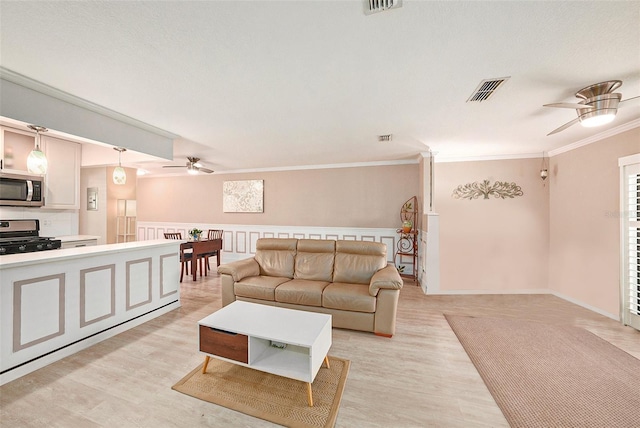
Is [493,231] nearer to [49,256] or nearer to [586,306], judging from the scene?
[586,306]

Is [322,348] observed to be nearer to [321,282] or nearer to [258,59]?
[321,282]

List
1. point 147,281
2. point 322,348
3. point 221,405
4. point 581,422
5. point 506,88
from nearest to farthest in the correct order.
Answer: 1. point 581,422
2. point 221,405
3. point 322,348
4. point 506,88
5. point 147,281

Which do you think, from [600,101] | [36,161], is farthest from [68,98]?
[600,101]

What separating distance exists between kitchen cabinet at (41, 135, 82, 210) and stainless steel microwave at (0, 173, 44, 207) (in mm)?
185

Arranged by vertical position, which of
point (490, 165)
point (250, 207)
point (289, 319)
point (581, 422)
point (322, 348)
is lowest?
point (581, 422)

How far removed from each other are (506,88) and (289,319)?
282 centimetres

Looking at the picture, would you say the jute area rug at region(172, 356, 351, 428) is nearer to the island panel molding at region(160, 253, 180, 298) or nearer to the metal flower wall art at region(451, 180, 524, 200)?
the island panel molding at region(160, 253, 180, 298)

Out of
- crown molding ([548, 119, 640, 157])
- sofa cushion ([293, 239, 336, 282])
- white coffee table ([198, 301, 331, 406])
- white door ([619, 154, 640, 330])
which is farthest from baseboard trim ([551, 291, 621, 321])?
white coffee table ([198, 301, 331, 406])

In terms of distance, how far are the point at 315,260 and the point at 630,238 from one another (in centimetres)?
407

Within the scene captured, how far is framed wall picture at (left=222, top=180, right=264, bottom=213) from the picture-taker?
6.48 meters

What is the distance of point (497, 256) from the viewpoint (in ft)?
14.9

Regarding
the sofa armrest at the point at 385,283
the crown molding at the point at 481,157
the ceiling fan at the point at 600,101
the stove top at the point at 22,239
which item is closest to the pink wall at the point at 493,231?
the crown molding at the point at 481,157

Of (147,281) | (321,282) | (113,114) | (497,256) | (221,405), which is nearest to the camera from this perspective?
(221,405)

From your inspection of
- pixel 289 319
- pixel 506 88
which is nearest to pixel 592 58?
pixel 506 88
